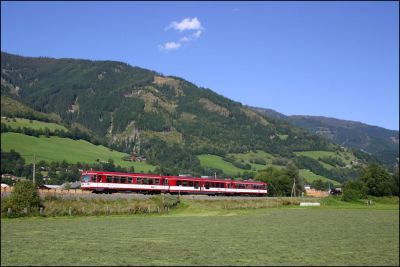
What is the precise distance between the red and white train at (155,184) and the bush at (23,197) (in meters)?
16.6

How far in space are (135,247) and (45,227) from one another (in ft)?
45.0

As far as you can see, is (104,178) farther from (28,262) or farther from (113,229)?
(28,262)

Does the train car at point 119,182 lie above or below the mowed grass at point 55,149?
below

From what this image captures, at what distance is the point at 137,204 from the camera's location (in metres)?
57.2

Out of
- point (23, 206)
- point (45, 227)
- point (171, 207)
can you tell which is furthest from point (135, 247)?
point (171, 207)

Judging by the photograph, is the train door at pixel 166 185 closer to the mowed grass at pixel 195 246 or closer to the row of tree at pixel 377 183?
the mowed grass at pixel 195 246

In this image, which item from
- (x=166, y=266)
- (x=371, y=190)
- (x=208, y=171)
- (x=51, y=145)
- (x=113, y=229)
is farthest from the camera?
(x=208, y=171)

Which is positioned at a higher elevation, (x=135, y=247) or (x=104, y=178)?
(x=104, y=178)

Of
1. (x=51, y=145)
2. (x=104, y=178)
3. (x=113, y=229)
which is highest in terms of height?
(x=51, y=145)

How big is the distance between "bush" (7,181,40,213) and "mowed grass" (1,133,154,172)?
344 feet

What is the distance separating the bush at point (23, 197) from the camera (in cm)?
4750

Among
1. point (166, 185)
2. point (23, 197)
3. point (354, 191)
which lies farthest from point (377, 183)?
point (23, 197)

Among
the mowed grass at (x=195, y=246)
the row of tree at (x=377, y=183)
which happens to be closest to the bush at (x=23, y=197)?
the mowed grass at (x=195, y=246)

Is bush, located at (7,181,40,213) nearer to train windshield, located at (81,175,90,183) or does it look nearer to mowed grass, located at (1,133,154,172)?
train windshield, located at (81,175,90,183)
